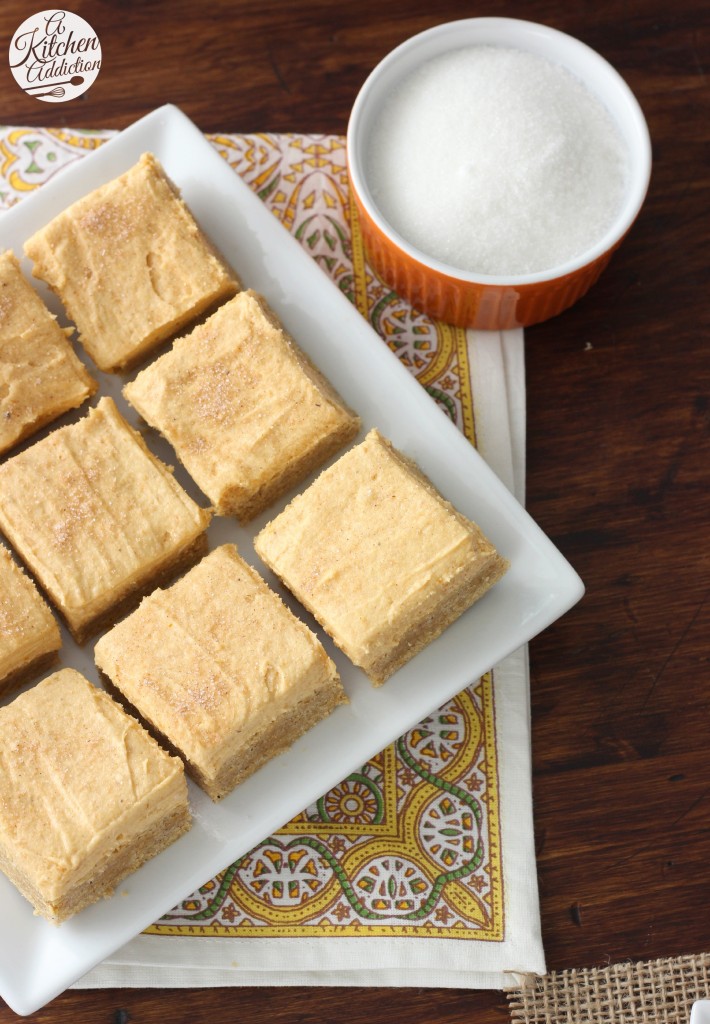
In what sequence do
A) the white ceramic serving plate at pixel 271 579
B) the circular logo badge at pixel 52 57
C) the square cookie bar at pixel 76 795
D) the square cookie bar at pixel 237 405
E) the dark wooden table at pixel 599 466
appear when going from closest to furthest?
1. the square cookie bar at pixel 76 795
2. the white ceramic serving plate at pixel 271 579
3. the square cookie bar at pixel 237 405
4. the dark wooden table at pixel 599 466
5. the circular logo badge at pixel 52 57

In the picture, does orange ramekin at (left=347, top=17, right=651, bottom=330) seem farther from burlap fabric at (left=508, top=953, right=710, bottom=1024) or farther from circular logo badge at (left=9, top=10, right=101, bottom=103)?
burlap fabric at (left=508, top=953, right=710, bottom=1024)

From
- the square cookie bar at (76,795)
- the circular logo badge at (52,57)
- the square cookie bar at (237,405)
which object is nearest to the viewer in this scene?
the square cookie bar at (76,795)

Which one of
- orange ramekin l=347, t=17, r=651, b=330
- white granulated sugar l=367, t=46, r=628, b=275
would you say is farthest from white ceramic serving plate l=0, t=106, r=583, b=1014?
white granulated sugar l=367, t=46, r=628, b=275

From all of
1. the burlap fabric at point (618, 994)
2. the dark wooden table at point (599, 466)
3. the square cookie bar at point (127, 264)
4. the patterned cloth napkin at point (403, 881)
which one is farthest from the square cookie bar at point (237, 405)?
the burlap fabric at point (618, 994)


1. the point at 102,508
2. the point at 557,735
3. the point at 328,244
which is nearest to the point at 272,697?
the point at 102,508

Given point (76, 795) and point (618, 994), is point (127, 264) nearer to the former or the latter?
point (76, 795)

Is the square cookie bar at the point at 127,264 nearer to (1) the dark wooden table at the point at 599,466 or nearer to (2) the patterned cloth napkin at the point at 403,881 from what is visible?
(1) the dark wooden table at the point at 599,466

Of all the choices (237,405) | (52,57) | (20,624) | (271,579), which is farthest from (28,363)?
(52,57)
